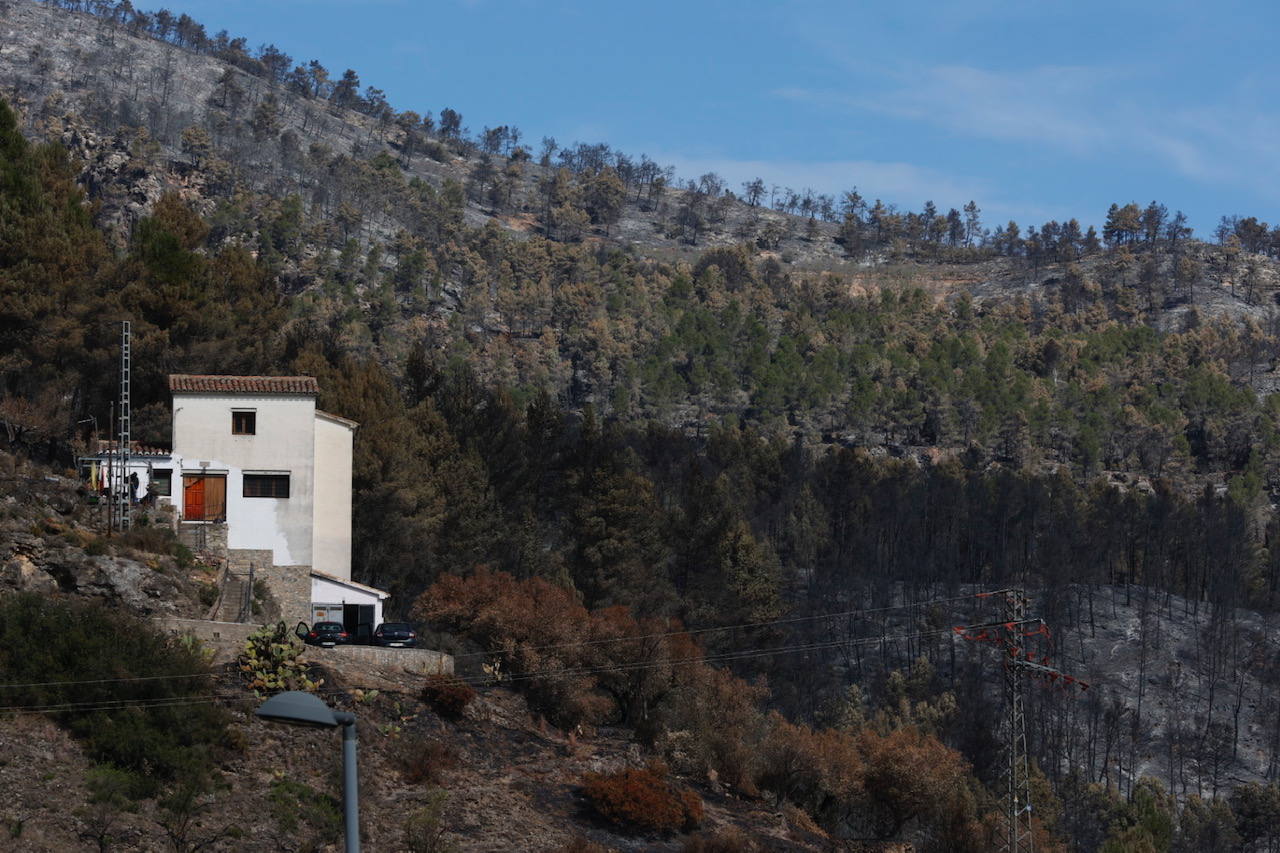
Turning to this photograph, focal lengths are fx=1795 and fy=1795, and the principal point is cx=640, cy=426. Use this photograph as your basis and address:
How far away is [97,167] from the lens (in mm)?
180625

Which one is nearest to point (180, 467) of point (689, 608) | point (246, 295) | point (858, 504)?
point (246, 295)

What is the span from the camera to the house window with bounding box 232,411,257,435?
57.5 meters

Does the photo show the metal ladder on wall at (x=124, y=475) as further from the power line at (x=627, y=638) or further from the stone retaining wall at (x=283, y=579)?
the power line at (x=627, y=638)

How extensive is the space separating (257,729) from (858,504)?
8907 centimetres

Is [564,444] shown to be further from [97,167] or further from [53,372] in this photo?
[97,167]

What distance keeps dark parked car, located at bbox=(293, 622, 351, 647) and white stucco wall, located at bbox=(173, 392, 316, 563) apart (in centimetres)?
495

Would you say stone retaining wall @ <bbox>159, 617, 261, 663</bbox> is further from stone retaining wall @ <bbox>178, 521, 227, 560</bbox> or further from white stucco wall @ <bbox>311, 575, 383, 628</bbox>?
white stucco wall @ <bbox>311, 575, 383, 628</bbox>

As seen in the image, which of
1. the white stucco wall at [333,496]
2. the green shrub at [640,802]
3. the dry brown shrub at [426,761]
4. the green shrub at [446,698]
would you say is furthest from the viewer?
the white stucco wall at [333,496]

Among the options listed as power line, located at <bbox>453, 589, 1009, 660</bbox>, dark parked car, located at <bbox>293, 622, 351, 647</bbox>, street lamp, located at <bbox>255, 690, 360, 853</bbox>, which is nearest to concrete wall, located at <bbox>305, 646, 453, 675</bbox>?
dark parked car, located at <bbox>293, 622, 351, 647</bbox>

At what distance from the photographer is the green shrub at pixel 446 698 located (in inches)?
1946

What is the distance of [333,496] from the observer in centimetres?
6103

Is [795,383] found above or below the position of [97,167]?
below

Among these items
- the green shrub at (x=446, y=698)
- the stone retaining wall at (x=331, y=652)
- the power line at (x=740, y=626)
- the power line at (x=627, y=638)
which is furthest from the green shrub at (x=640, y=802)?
the power line at (x=627, y=638)

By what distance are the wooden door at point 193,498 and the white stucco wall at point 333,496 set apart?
399 cm
